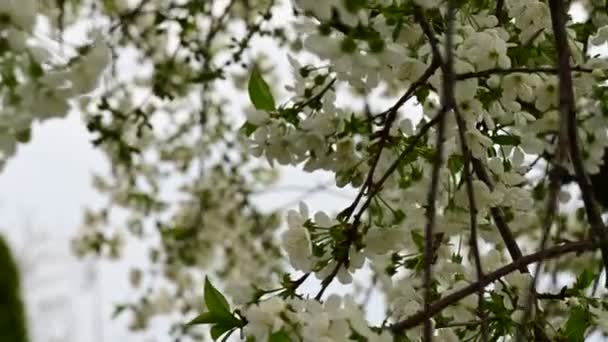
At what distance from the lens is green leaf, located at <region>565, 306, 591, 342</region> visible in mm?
845

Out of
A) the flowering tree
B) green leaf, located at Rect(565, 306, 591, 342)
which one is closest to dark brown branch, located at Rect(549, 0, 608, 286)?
the flowering tree

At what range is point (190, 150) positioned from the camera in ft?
7.43

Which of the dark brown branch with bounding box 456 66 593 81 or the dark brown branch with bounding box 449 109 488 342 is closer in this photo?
the dark brown branch with bounding box 449 109 488 342

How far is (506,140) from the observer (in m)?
0.91

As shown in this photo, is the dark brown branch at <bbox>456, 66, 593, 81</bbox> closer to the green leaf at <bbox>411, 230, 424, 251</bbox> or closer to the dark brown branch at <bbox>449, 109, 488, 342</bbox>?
the dark brown branch at <bbox>449, 109, 488, 342</bbox>

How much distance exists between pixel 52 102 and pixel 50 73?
18 mm

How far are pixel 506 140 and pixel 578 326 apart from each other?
0.16 metres

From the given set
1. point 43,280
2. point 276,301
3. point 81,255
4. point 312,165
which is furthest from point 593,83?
point 43,280

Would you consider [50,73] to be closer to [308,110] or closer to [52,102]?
[52,102]

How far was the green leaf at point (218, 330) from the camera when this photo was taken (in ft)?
2.58

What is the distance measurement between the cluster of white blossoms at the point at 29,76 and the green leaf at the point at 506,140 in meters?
0.39

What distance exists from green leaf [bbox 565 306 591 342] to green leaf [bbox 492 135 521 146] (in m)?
0.15

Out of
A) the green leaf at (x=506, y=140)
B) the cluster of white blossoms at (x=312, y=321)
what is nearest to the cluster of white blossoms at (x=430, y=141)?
the green leaf at (x=506, y=140)

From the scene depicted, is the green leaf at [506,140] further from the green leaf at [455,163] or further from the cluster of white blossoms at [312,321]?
the cluster of white blossoms at [312,321]
